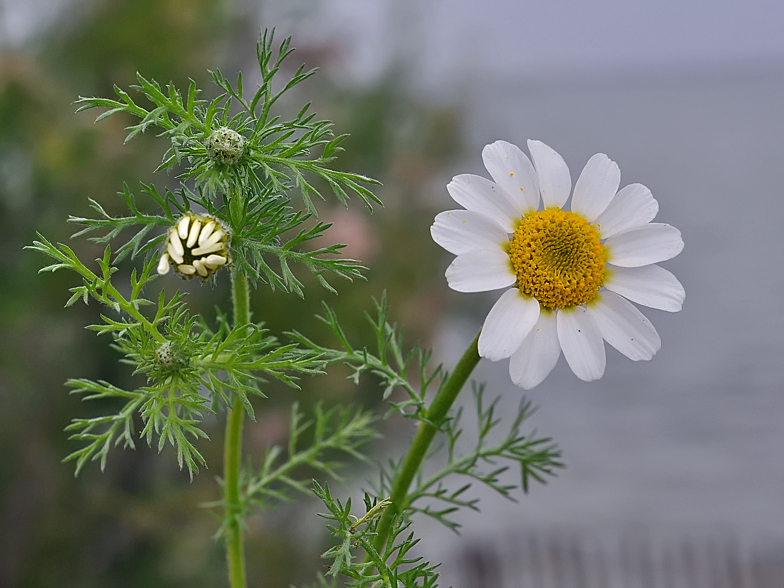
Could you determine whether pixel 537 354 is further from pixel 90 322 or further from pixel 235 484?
pixel 90 322

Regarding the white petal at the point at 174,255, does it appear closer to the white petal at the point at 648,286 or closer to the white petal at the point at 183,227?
the white petal at the point at 183,227

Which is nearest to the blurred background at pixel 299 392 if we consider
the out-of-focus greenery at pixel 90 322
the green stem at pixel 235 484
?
the out-of-focus greenery at pixel 90 322

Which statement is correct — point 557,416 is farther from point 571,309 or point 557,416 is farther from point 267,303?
point 571,309

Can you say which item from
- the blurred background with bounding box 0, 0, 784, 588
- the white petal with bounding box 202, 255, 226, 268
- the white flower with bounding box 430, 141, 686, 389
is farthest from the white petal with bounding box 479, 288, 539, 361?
the blurred background with bounding box 0, 0, 784, 588

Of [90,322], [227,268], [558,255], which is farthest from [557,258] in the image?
[90,322]

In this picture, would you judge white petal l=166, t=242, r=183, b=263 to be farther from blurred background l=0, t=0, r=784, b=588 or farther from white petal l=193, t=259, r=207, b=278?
blurred background l=0, t=0, r=784, b=588
